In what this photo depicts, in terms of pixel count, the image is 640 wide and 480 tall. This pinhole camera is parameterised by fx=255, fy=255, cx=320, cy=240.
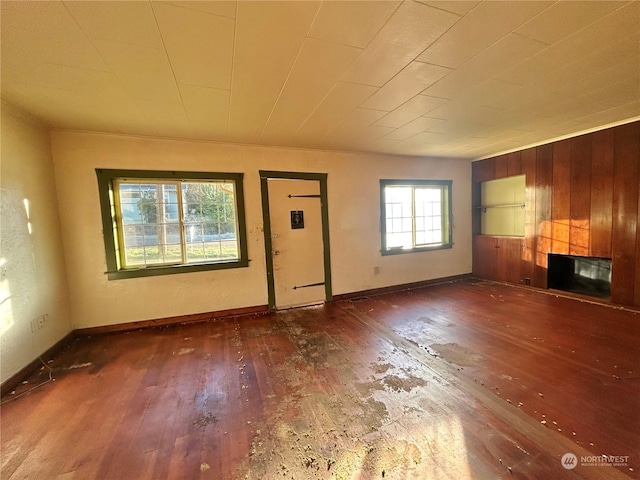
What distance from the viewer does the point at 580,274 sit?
4246 mm

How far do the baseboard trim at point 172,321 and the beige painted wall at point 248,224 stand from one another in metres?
0.07

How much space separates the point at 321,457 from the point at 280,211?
10.4 ft

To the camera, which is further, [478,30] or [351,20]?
[478,30]

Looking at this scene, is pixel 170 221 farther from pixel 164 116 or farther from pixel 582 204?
pixel 582 204

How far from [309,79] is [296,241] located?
249cm

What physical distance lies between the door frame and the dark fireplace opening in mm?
3806

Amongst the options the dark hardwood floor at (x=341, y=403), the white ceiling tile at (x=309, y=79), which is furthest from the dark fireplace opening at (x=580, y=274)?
the white ceiling tile at (x=309, y=79)

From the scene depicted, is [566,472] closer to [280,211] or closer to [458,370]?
[458,370]

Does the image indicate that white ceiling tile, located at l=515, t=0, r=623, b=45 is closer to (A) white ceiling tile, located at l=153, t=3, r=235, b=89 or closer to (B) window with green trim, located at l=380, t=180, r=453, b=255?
(A) white ceiling tile, located at l=153, t=3, r=235, b=89

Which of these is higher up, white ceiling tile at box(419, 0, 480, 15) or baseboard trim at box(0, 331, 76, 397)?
white ceiling tile at box(419, 0, 480, 15)

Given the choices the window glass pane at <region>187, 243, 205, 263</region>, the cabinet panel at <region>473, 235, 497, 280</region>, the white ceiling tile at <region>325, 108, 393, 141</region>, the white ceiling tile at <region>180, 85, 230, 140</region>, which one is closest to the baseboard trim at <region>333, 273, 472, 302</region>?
the cabinet panel at <region>473, 235, 497, 280</region>

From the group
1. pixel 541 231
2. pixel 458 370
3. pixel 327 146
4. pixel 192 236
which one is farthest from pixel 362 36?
pixel 541 231

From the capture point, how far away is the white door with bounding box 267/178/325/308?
13.3ft

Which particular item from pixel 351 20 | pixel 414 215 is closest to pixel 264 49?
pixel 351 20
